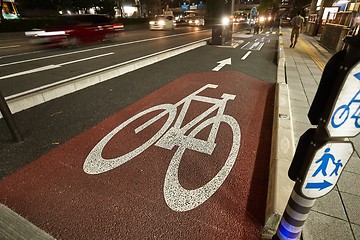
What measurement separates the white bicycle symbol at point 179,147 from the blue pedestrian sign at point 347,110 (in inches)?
62.8

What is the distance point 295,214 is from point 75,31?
13974mm

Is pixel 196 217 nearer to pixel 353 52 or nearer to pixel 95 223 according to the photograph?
pixel 95 223

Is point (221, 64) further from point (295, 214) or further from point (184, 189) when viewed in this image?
point (295, 214)

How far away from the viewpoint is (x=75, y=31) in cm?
1173

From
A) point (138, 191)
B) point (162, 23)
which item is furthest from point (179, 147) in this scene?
point (162, 23)

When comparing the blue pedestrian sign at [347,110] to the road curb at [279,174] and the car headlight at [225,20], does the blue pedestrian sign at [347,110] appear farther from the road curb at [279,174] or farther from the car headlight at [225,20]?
the car headlight at [225,20]

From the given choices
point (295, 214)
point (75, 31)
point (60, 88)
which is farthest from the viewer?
point (75, 31)

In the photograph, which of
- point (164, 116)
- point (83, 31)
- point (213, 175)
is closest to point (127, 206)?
point (213, 175)

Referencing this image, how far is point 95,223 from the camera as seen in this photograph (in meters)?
2.03

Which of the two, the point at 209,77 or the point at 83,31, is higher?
the point at 83,31

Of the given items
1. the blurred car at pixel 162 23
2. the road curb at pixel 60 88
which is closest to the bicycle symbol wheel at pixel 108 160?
the road curb at pixel 60 88

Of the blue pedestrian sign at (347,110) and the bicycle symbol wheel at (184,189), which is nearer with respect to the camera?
the blue pedestrian sign at (347,110)

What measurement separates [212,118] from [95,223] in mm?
2771

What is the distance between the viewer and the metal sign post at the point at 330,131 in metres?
1.07
